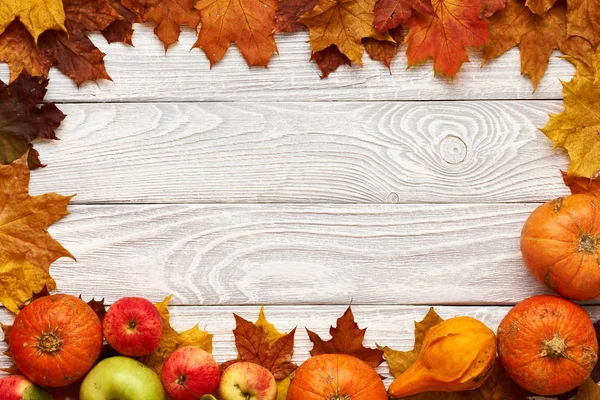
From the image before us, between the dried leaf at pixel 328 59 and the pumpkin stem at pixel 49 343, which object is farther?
the dried leaf at pixel 328 59

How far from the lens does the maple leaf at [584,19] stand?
1.45m

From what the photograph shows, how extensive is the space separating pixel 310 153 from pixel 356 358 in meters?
0.43

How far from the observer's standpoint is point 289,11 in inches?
57.6

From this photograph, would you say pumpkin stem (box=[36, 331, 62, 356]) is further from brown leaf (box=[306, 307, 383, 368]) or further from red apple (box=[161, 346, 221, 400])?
brown leaf (box=[306, 307, 383, 368])

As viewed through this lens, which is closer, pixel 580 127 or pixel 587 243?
pixel 587 243

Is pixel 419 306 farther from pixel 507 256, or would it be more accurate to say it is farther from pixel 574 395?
pixel 574 395

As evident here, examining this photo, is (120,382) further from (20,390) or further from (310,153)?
(310,153)

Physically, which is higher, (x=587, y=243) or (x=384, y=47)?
(x=384, y=47)

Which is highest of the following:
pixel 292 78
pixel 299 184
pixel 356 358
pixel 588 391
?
pixel 292 78

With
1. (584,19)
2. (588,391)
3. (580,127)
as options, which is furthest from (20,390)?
(584,19)

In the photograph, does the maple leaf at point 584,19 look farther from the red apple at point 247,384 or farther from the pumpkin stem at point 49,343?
the pumpkin stem at point 49,343

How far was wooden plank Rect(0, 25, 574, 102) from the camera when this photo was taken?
1495 mm

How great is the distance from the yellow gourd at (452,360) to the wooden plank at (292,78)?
486mm

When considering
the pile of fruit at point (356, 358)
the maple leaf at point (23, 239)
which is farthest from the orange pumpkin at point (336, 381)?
the maple leaf at point (23, 239)
